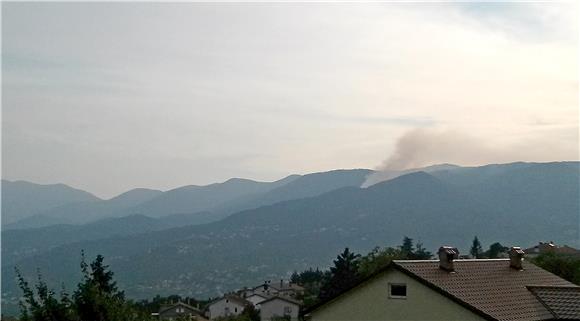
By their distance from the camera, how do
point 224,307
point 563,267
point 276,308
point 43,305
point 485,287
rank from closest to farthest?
point 43,305, point 485,287, point 563,267, point 276,308, point 224,307

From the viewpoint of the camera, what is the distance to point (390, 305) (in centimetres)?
2627

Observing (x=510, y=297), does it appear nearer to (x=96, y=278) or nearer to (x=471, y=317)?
(x=471, y=317)

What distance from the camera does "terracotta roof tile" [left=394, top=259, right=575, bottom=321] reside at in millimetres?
25172

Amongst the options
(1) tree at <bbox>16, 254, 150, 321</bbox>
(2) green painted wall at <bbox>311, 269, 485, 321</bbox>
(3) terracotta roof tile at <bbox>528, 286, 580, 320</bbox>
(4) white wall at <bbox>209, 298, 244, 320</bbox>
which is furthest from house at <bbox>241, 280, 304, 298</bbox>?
(1) tree at <bbox>16, 254, 150, 321</bbox>

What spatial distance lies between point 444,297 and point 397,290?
1.75 m

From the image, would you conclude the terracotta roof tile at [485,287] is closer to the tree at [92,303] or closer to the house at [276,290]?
the tree at [92,303]

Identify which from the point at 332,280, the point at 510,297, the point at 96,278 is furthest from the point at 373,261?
the point at 96,278

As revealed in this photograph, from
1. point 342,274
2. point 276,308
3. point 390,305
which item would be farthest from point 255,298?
point 390,305

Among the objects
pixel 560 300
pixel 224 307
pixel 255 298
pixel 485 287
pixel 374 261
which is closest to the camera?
pixel 485 287

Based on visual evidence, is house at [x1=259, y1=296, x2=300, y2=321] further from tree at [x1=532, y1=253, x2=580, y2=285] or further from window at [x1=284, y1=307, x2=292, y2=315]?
tree at [x1=532, y1=253, x2=580, y2=285]

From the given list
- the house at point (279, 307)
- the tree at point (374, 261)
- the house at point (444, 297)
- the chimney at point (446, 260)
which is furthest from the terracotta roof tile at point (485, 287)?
the house at point (279, 307)

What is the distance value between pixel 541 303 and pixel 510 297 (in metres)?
1.58

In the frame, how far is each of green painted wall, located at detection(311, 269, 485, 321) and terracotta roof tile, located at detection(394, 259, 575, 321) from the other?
0.37 metres

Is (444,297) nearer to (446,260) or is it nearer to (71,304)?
(446,260)
